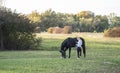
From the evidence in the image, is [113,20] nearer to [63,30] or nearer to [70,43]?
[63,30]

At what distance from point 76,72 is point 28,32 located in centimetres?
2125

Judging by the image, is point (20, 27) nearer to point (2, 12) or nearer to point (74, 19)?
point (2, 12)

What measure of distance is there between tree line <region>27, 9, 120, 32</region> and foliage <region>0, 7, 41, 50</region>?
161 ft

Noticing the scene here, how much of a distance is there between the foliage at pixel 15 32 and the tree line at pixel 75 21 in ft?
161

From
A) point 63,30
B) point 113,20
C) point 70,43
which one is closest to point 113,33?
point 63,30

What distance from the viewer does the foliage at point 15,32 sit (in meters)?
38.4

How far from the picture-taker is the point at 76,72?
1880cm

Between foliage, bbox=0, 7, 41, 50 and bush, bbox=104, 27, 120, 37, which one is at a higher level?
foliage, bbox=0, 7, 41, 50

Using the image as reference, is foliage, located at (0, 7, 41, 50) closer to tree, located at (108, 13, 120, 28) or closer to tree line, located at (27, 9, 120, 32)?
tree line, located at (27, 9, 120, 32)

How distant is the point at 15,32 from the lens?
39094 millimetres

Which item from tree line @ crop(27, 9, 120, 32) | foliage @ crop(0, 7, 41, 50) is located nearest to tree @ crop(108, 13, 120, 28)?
tree line @ crop(27, 9, 120, 32)

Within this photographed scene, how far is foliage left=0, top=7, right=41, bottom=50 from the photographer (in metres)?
38.4

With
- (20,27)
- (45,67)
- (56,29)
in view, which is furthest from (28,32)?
(56,29)

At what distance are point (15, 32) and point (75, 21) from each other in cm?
5986
